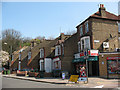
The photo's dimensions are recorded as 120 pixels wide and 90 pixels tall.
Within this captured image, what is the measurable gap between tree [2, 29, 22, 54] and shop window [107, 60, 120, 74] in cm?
4735

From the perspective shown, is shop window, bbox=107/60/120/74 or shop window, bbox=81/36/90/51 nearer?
shop window, bbox=107/60/120/74

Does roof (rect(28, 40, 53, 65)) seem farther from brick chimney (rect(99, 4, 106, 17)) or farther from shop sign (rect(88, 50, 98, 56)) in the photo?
shop sign (rect(88, 50, 98, 56))

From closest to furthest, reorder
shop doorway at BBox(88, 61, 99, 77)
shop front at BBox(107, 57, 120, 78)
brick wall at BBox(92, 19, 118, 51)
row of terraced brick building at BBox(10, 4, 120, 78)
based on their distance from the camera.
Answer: shop front at BBox(107, 57, 120, 78) < row of terraced brick building at BBox(10, 4, 120, 78) < brick wall at BBox(92, 19, 118, 51) < shop doorway at BBox(88, 61, 99, 77)

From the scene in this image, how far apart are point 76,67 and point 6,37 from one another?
1664 inches

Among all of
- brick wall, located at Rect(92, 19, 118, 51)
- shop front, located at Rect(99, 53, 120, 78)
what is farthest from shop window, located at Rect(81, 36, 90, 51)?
shop front, located at Rect(99, 53, 120, 78)

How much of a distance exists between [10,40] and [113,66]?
162 feet

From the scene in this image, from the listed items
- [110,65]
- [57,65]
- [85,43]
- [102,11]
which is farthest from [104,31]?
[57,65]

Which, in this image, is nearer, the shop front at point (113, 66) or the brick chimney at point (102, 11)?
the shop front at point (113, 66)

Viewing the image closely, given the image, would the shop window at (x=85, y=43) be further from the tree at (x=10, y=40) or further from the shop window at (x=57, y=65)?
the tree at (x=10, y=40)

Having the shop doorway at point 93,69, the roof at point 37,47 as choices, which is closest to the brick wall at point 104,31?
the shop doorway at point 93,69

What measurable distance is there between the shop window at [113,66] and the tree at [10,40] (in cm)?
4735

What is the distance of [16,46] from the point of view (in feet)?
206

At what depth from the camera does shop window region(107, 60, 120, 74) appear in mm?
19873

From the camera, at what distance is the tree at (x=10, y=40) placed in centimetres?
6028
